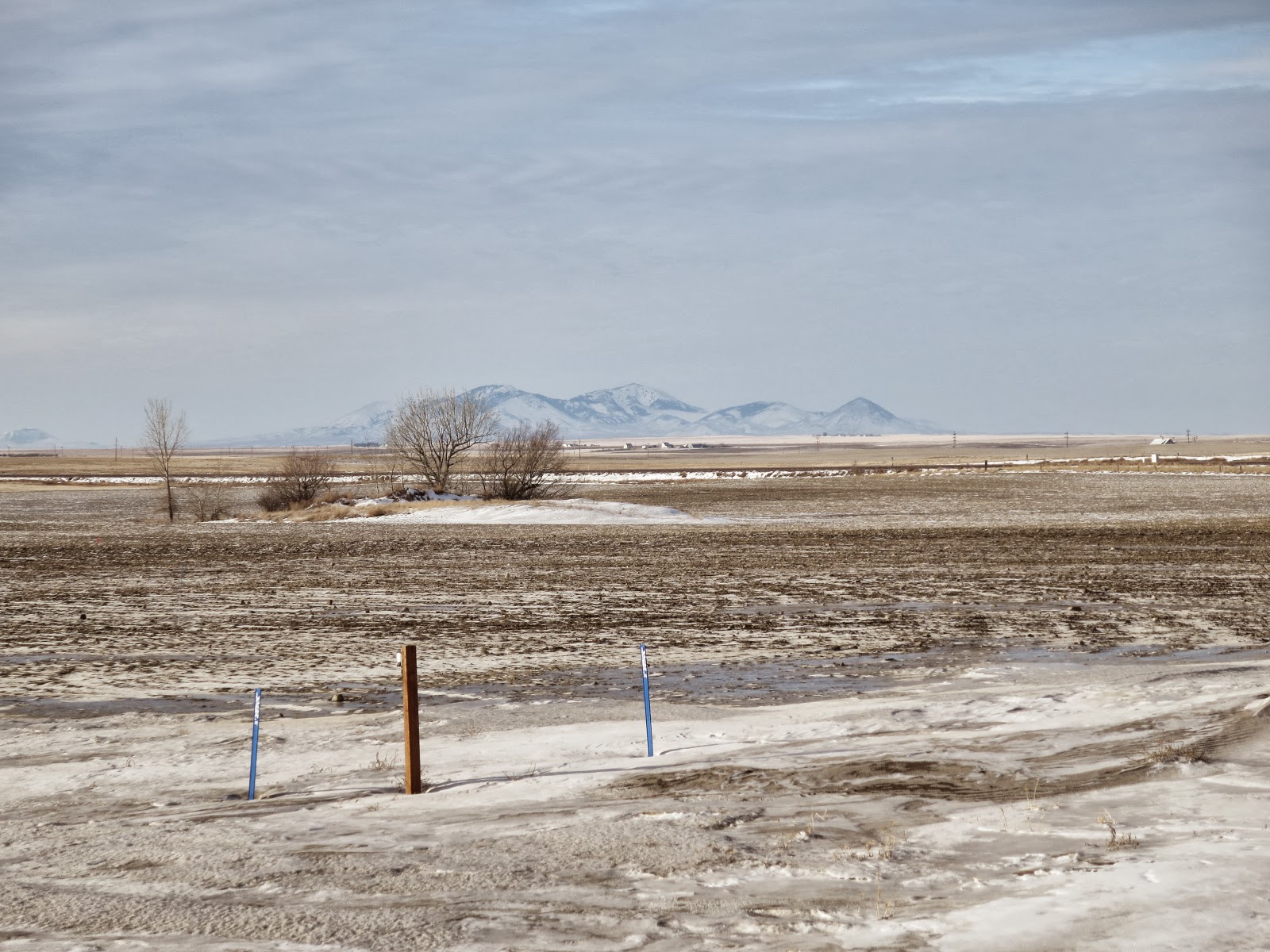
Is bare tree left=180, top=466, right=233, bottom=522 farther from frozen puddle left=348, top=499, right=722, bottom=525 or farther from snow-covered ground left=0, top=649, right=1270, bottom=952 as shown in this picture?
snow-covered ground left=0, top=649, right=1270, bottom=952

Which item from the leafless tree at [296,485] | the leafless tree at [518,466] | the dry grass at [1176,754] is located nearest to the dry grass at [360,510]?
the leafless tree at [518,466]

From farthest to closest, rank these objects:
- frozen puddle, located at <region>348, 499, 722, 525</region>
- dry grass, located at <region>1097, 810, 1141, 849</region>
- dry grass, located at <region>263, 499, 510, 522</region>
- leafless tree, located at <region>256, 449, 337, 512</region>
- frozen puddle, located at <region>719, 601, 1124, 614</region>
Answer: leafless tree, located at <region>256, 449, 337, 512</region> < dry grass, located at <region>263, 499, 510, 522</region> < frozen puddle, located at <region>348, 499, 722, 525</region> < frozen puddle, located at <region>719, 601, 1124, 614</region> < dry grass, located at <region>1097, 810, 1141, 849</region>

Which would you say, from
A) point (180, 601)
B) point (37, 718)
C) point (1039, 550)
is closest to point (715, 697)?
point (37, 718)

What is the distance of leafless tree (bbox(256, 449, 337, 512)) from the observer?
59.6 meters

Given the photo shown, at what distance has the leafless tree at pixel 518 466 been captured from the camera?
5847cm

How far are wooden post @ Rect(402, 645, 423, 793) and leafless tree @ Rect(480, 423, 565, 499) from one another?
48.4m

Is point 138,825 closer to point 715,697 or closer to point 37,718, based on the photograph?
point 37,718

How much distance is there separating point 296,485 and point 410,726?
171 ft

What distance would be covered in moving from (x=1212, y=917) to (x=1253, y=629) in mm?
12097

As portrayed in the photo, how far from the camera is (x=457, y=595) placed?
2344cm

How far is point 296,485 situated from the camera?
59.8 metres

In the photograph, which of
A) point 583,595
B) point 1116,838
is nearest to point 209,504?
point 583,595

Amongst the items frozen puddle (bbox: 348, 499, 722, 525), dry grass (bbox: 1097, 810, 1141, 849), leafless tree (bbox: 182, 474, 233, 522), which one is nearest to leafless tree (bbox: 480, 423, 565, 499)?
frozen puddle (bbox: 348, 499, 722, 525)

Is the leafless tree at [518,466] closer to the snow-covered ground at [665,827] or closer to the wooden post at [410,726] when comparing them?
the snow-covered ground at [665,827]
